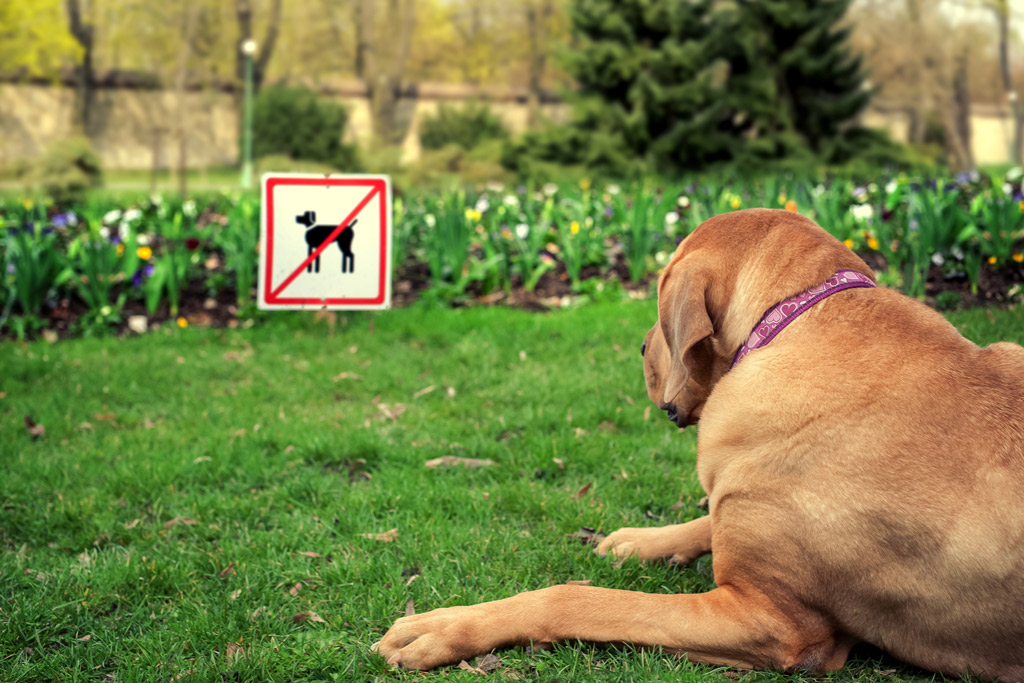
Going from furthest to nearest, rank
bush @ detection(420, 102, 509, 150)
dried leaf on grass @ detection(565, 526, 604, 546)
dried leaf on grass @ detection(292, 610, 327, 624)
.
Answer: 1. bush @ detection(420, 102, 509, 150)
2. dried leaf on grass @ detection(565, 526, 604, 546)
3. dried leaf on grass @ detection(292, 610, 327, 624)

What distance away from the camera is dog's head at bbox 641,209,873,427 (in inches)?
93.0

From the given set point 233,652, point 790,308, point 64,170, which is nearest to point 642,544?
point 790,308

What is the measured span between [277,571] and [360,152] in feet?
78.8

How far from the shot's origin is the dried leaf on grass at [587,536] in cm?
327

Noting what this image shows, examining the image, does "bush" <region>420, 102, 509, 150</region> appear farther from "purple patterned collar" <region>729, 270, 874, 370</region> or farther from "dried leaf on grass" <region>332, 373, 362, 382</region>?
"purple patterned collar" <region>729, 270, 874, 370</region>

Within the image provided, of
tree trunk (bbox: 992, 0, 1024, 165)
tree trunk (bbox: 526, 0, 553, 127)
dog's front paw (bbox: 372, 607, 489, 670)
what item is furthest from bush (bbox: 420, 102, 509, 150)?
dog's front paw (bbox: 372, 607, 489, 670)

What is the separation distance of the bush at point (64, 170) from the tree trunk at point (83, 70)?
698 inches

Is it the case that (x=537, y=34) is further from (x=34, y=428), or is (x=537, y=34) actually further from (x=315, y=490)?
(x=315, y=490)

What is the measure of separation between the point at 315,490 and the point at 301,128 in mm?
23454

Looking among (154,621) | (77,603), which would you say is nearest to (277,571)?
(154,621)

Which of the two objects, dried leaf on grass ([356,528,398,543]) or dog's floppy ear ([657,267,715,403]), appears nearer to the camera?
dog's floppy ear ([657,267,715,403])

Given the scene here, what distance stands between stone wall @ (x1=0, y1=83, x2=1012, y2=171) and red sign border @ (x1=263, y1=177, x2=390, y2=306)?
97.2ft

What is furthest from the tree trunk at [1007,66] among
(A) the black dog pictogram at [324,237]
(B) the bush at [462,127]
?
(A) the black dog pictogram at [324,237]

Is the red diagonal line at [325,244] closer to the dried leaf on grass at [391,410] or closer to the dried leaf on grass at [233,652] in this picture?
the dried leaf on grass at [391,410]
